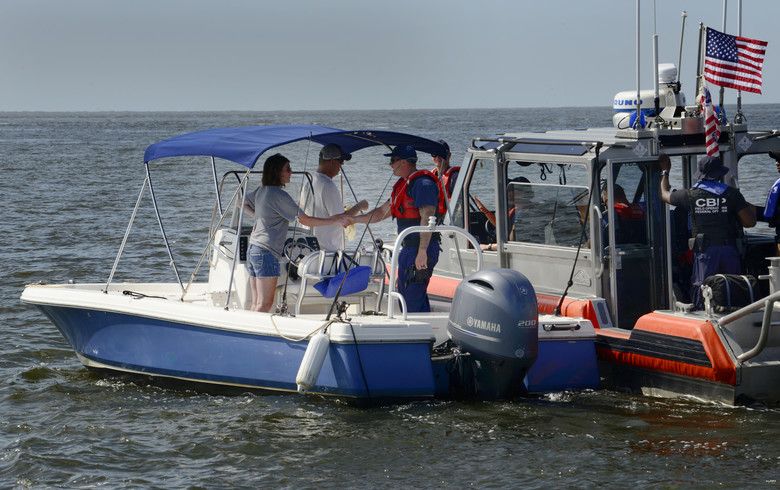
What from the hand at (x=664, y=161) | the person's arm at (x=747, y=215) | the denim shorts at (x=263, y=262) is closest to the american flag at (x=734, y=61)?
the hand at (x=664, y=161)

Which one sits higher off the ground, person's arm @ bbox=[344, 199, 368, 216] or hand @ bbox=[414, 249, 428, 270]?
person's arm @ bbox=[344, 199, 368, 216]

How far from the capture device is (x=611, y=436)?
24.8 feet

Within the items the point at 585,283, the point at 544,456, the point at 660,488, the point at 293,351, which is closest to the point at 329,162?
the point at 293,351

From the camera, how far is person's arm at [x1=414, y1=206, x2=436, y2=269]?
27.4ft

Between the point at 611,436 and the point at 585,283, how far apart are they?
1.42 m

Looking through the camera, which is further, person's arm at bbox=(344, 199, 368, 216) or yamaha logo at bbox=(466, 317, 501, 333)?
person's arm at bbox=(344, 199, 368, 216)

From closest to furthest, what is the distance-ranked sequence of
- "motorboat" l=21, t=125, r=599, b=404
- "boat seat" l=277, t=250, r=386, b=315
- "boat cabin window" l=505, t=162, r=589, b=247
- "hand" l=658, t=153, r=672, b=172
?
"motorboat" l=21, t=125, r=599, b=404
"boat seat" l=277, t=250, r=386, b=315
"hand" l=658, t=153, r=672, b=172
"boat cabin window" l=505, t=162, r=589, b=247

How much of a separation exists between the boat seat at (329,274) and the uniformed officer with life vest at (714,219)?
2392 mm

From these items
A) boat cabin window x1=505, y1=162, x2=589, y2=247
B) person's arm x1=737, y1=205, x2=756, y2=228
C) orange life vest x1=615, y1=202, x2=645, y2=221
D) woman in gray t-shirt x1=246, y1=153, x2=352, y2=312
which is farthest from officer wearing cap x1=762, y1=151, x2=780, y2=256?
woman in gray t-shirt x1=246, y1=153, x2=352, y2=312

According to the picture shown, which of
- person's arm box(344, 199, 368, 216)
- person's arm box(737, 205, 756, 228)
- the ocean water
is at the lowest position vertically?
the ocean water

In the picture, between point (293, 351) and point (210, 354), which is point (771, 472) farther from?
point (210, 354)

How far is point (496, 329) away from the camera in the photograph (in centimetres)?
749

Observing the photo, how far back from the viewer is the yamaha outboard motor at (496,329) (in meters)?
7.48

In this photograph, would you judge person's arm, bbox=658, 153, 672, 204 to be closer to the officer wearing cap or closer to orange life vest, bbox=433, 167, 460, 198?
the officer wearing cap
